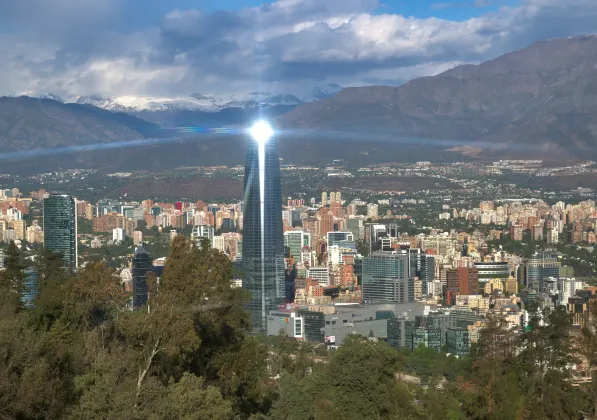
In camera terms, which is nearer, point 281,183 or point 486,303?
point 486,303

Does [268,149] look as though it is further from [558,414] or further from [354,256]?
[558,414]

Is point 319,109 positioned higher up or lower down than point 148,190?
higher up

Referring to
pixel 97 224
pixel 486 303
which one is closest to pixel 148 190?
pixel 97 224

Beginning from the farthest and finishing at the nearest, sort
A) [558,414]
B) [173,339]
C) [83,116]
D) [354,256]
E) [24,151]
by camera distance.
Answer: [354,256] < [83,116] < [24,151] < [558,414] < [173,339]

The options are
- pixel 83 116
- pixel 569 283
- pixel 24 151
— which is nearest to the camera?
pixel 24 151

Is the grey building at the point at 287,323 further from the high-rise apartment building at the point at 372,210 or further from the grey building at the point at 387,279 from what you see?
the high-rise apartment building at the point at 372,210

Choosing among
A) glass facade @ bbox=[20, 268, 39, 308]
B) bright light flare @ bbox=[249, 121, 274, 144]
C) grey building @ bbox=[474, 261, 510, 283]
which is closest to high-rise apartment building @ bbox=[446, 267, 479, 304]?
grey building @ bbox=[474, 261, 510, 283]

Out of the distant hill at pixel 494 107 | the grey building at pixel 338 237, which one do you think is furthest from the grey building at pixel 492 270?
the grey building at pixel 338 237
